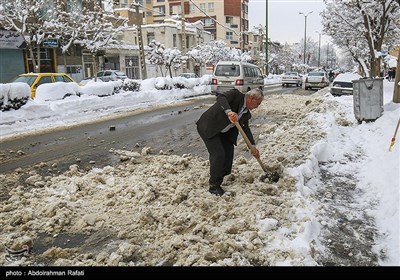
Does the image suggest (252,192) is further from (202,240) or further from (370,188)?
(370,188)

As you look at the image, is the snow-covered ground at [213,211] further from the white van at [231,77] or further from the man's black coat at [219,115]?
the white van at [231,77]

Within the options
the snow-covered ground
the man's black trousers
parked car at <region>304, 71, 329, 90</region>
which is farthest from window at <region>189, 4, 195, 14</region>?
the man's black trousers

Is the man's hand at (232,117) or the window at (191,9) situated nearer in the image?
the man's hand at (232,117)

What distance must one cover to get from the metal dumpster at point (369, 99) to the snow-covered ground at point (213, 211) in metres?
2.12

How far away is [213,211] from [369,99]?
636cm

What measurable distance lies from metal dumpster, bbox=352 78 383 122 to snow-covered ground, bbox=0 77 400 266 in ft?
6.95

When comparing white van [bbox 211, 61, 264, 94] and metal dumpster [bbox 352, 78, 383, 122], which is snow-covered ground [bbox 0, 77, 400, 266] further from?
white van [bbox 211, 61, 264, 94]

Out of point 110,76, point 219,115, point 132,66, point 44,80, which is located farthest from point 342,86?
point 132,66

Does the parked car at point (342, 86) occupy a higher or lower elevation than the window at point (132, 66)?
lower

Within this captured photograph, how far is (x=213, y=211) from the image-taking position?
4031 mm

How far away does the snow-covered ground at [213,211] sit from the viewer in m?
3.23

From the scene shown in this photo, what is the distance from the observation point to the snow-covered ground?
3.23 metres

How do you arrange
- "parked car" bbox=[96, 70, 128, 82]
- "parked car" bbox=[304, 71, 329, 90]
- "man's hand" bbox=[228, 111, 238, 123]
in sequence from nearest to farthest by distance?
"man's hand" bbox=[228, 111, 238, 123]
"parked car" bbox=[304, 71, 329, 90]
"parked car" bbox=[96, 70, 128, 82]

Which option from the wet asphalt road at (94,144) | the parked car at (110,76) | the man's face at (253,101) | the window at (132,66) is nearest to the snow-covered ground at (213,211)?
the wet asphalt road at (94,144)
